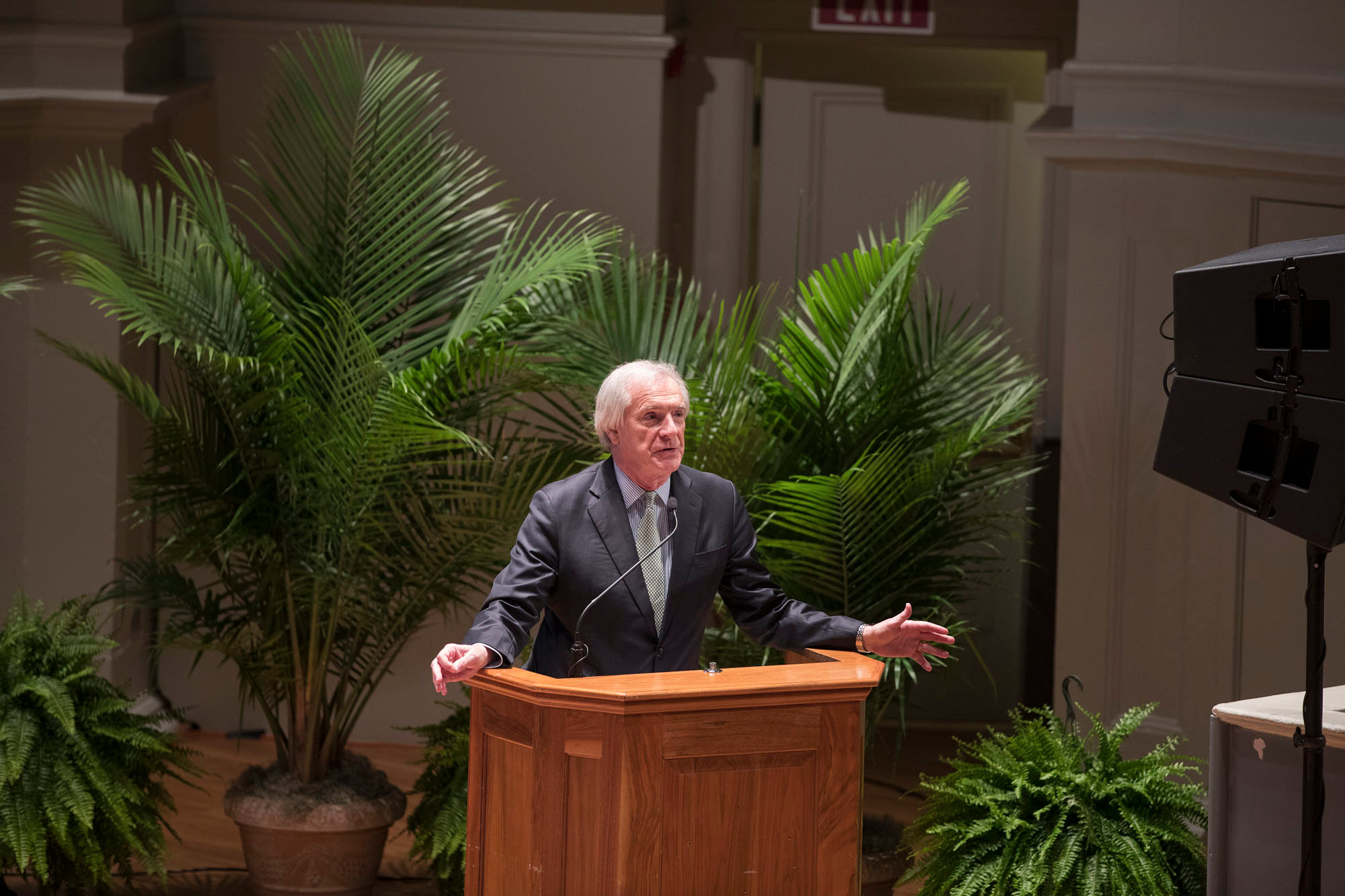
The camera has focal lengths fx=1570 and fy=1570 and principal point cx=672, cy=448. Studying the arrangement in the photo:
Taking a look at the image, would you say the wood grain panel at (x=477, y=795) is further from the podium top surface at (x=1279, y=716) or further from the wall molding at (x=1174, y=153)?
the wall molding at (x=1174, y=153)

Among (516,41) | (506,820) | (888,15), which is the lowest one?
(506,820)

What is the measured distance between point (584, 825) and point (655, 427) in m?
0.78

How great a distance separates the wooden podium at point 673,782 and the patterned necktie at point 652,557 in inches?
12.2

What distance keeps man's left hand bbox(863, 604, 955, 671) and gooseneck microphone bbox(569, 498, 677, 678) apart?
1.41 feet

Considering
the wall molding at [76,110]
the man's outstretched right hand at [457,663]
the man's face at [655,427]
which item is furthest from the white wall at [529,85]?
the man's outstretched right hand at [457,663]

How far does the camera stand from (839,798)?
276 centimetres

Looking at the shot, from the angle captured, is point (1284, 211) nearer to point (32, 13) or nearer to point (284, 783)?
point (284, 783)

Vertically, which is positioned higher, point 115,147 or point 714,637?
point 115,147

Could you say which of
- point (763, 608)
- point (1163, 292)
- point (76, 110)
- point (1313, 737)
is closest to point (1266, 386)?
point (1313, 737)

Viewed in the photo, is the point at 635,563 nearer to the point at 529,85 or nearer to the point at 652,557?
the point at 652,557

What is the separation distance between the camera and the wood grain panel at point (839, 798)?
9.00ft

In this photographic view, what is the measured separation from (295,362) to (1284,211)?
2.84m

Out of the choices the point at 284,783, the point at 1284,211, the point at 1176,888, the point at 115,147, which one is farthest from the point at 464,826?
the point at 1284,211

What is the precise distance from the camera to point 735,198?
5.90 metres
